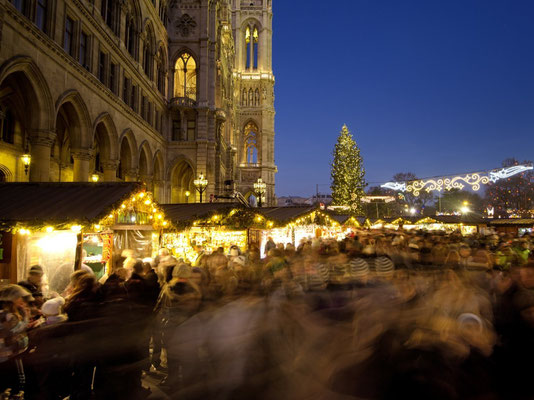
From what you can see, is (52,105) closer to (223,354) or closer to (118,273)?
(118,273)

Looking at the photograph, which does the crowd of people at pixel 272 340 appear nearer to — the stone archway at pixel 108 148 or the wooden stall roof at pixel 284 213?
the wooden stall roof at pixel 284 213

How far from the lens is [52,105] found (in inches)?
540

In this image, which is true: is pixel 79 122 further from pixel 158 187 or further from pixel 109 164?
pixel 158 187

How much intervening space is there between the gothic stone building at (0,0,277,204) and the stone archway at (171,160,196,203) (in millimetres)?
206

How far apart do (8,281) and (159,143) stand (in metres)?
21.6

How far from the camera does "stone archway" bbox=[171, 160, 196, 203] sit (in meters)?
34.9

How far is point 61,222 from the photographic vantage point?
7434 millimetres

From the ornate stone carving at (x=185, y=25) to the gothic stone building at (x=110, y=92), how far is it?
9 centimetres

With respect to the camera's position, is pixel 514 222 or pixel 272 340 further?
pixel 514 222

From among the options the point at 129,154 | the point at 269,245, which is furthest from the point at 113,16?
the point at 269,245

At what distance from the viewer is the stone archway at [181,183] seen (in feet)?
114

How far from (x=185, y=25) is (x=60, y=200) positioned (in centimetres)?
2711

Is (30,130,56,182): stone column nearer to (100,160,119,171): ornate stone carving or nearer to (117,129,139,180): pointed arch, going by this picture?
(100,160,119,171): ornate stone carving

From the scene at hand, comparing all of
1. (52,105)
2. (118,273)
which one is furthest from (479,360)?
(52,105)
